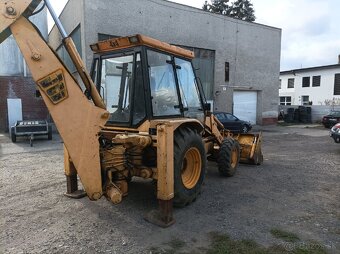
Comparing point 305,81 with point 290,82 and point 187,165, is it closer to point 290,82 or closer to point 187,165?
point 290,82

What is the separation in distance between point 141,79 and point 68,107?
1.30 metres

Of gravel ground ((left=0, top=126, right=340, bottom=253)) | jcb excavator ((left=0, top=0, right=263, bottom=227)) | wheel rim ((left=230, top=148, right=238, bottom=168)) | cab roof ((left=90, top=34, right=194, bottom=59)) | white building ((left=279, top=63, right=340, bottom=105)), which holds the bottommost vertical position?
gravel ground ((left=0, top=126, right=340, bottom=253))

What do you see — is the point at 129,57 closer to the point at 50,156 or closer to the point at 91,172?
the point at 91,172

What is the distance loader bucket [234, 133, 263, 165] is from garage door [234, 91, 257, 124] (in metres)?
13.0

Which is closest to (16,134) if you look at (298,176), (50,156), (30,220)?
(50,156)

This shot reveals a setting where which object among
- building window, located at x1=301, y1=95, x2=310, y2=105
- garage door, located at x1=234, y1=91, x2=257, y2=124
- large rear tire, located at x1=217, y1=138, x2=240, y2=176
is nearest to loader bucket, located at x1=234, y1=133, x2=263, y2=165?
large rear tire, located at x1=217, y1=138, x2=240, y2=176

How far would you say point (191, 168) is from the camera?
17.1 feet

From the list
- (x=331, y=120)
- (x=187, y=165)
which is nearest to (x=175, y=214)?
(x=187, y=165)

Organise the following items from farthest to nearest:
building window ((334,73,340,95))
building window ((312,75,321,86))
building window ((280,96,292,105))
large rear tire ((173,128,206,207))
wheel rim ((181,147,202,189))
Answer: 1. building window ((280,96,292,105))
2. building window ((312,75,321,86))
3. building window ((334,73,340,95))
4. wheel rim ((181,147,202,189))
5. large rear tire ((173,128,206,207))

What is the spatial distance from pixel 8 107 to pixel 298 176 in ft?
51.7

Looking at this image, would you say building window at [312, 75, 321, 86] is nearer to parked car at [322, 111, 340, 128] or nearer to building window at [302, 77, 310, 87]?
building window at [302, 77, 310, 87]

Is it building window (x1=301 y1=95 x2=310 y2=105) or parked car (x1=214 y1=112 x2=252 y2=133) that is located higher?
building window (x1=301 y1=95 x2=310 y2=105)

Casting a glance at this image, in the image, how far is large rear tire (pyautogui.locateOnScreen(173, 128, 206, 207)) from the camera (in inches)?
175

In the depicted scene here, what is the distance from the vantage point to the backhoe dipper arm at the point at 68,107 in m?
3.58
